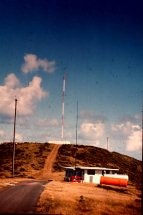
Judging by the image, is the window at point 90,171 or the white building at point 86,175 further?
the window at point 90,171

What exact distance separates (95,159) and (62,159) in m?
12.1

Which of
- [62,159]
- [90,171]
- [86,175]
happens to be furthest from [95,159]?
[86,175]

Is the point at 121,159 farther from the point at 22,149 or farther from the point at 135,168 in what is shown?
the point at 22,149

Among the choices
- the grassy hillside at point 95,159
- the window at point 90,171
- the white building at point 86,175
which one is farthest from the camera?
the grassy hillside at point 95,159

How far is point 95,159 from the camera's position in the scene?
100688 millimetres

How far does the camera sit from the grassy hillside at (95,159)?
303ft

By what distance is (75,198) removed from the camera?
115 feet

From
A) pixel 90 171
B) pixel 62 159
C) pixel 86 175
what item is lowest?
pixel 86 175

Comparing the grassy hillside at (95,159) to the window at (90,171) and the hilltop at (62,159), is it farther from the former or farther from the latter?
the window at (90,171)

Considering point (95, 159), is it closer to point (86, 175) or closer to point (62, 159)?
point (62, 159)

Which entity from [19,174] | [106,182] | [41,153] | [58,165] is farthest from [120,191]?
[41,153]

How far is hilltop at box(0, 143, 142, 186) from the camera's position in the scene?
3342 inches

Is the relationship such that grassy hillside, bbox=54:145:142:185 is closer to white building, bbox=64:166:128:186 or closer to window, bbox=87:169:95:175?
white building, bbox=64:166:128:186

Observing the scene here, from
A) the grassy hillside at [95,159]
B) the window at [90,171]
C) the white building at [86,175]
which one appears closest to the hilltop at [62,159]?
the grassy hillside at [95,159]
